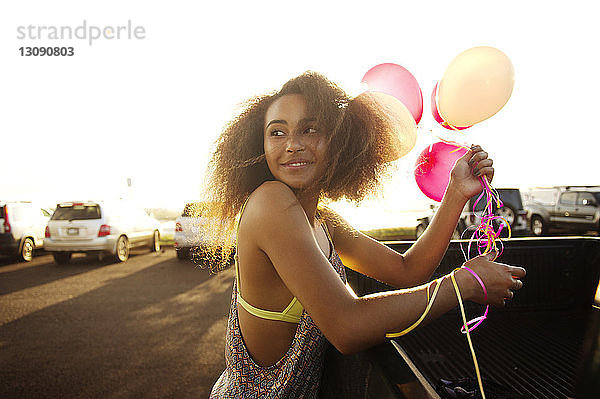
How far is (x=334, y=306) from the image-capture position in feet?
3.40

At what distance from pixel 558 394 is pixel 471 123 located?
48.7 inches

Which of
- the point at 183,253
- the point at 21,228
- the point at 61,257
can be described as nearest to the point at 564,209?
the point at 183,253

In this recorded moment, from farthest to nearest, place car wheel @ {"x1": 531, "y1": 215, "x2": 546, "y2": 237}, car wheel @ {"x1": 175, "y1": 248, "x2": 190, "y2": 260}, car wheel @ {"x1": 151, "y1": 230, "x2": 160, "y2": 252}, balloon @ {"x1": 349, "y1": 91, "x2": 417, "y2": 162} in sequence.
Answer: car wheel @ {"x1": 531, "y1": 215, "x2": 546, "y2": 237} < car wheel @ {"x1": 151, "y1": 230, "x2": 160, "y2": 252} < car wheel @ {"x1": 175, "y1": 248, "x2": 190, "y2": 260} < balloon @ {"x1": 349, "y1": 91, "x2": 417, "y2": 162}

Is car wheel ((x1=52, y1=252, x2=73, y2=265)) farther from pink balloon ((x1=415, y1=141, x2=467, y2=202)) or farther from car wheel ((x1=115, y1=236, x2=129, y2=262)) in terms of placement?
pink balloon ((x1=415, y1=141, x2=467, y2=202))

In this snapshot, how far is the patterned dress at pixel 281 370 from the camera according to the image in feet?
4.28

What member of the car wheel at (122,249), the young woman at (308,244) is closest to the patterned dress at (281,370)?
the young woman at (308,244)

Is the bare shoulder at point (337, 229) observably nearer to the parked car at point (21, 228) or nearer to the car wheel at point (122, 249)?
the car wheel at point (122, 249)

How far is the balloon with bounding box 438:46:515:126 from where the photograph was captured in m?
1.85

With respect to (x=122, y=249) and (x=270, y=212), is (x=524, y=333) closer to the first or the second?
(x=270, y=212)

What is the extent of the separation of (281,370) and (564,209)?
15303 millimetres

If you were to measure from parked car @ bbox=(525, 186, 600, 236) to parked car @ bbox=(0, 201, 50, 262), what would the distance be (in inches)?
633

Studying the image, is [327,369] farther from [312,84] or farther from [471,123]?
[471,123]

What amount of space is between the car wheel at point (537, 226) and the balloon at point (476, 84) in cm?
1434

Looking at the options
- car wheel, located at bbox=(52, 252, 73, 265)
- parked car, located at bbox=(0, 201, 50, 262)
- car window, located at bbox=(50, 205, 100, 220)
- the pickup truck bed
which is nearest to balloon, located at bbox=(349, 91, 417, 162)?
the pickup truck bed
